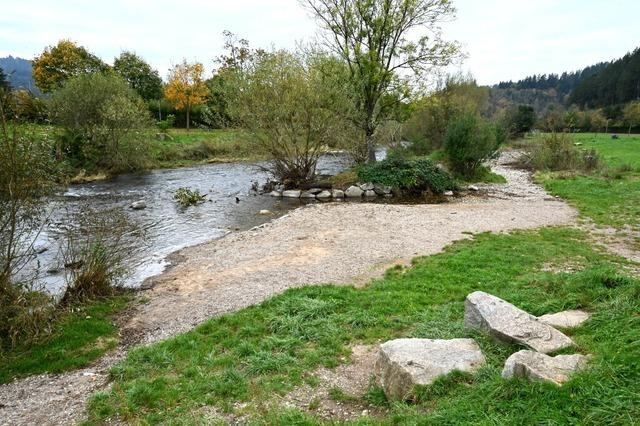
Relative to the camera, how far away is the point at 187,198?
2116 cm

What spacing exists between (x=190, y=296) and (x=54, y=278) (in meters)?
4.44

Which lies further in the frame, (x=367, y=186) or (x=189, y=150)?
(x=189, y=150)

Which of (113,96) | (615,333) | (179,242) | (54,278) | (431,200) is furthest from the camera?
(113,96)

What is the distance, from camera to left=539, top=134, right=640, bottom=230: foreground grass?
51.3 ft

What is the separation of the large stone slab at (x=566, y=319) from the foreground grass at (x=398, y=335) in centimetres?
22

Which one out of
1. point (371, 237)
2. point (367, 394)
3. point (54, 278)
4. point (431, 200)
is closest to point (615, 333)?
point (367, 394)

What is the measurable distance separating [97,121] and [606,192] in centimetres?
3133

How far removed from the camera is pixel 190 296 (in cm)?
977

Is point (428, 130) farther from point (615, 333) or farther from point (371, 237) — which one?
point (615, 333)

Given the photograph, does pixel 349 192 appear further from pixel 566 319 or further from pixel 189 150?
pixel 189 150

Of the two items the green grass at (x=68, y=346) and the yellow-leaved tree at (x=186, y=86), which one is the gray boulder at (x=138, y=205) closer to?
the green grass at (x=68, y=346)

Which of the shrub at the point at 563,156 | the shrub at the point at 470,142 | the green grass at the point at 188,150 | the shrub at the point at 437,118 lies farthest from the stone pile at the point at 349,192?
the shrub at the point at 563,156

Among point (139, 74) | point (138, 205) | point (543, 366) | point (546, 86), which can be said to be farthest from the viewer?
point (546, 86)

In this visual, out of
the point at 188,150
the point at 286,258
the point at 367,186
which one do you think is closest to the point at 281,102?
the point at 367,186
